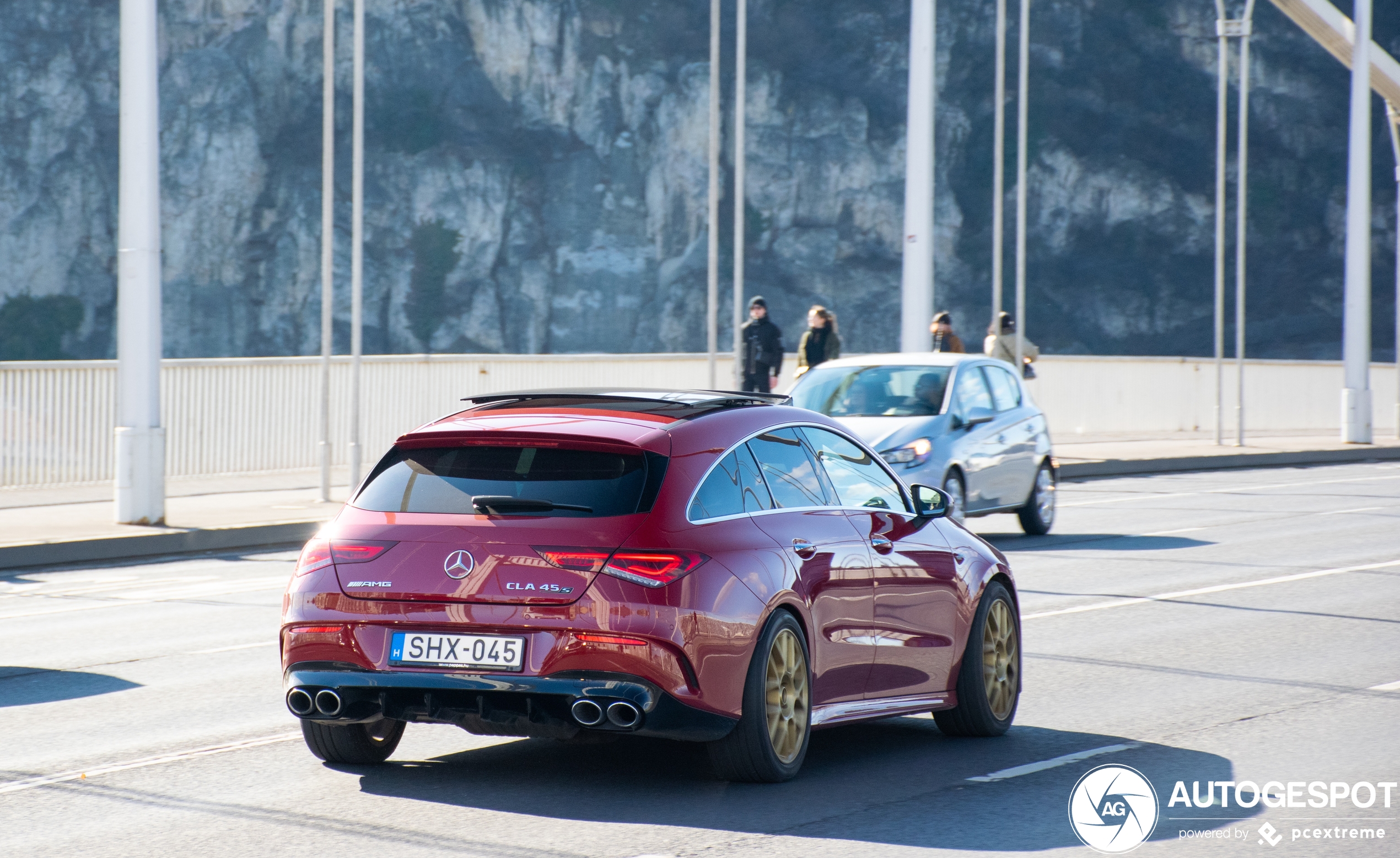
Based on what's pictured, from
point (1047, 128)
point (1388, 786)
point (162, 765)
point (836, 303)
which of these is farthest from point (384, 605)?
point (1047, 128)

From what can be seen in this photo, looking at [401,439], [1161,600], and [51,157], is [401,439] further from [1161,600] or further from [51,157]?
[51,157]

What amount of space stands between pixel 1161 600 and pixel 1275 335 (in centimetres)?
7847

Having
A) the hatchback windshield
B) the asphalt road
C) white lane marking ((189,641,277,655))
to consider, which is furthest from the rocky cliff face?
the asphalt road

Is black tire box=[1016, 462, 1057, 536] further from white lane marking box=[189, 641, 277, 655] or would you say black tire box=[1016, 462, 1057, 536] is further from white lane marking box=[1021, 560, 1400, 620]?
white lane marking box=[189, 641, 277, 655]

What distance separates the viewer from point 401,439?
20.2 ft

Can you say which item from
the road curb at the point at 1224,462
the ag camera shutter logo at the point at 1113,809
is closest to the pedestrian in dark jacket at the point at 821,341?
the road curb at the point at 1224,462

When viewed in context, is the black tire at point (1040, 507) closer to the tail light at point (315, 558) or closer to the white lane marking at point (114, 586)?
the white lane marking at point (114, 586)

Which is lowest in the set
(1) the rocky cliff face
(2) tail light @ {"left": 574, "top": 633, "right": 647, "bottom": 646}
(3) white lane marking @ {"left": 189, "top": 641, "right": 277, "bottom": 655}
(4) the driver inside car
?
(3) white lane marking @ {"left": 189, "top": 641, "right": 277, "bottom": 655}

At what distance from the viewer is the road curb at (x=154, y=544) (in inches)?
592

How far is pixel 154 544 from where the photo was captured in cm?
1602

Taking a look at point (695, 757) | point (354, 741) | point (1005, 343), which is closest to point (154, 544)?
point (354, 741)

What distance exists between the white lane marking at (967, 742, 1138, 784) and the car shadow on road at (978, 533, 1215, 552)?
8.65m

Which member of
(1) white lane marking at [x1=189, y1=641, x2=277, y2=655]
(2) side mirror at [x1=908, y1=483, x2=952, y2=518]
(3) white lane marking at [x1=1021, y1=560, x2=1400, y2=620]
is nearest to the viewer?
(2) side mirror at [x1=908, y1=483, x2=952, y2=518]

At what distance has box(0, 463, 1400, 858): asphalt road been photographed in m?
5.50
